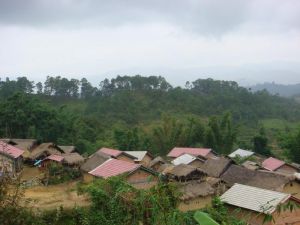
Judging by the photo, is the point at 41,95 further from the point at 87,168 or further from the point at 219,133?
the point at 87,168

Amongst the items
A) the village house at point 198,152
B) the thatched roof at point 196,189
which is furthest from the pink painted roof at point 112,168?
the village house at point 198,152

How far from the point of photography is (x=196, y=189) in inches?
807

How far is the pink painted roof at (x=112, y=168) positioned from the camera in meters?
21.1

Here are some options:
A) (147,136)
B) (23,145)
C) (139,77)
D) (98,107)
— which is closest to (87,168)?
(23,145)

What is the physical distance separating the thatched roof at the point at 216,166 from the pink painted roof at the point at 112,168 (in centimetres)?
633

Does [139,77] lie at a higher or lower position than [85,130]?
higher

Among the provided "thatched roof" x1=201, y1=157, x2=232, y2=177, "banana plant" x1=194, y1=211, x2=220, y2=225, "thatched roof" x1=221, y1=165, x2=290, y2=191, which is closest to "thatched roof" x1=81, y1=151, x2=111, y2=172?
"thatched roof" x1=201, y1=157, x2=232, y2=177

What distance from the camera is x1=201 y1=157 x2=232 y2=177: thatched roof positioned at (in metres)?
25.8

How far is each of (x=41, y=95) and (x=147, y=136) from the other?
32.4 metres

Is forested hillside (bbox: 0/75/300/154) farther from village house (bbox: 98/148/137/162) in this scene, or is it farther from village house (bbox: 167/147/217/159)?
village house (bbox: 98/148/137/162)

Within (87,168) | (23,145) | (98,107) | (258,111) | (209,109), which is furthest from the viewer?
(258,111)

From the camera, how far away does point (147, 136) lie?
43.1 meters

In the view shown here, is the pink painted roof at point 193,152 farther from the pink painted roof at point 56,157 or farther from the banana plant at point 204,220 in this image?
the banana plant at point 204,220

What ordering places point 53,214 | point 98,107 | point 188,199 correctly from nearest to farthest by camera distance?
point 53,214, point 188,199, point 98,107
